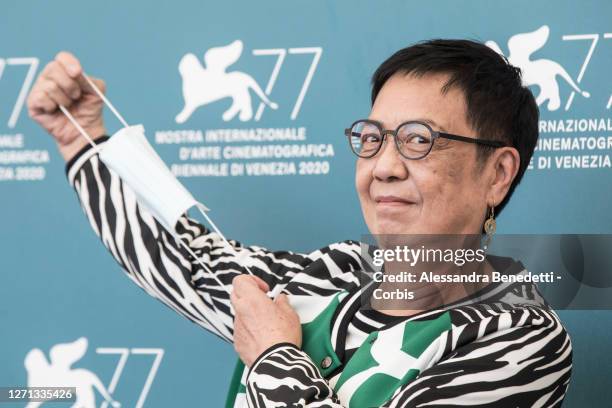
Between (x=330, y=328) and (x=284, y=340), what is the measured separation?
9cm

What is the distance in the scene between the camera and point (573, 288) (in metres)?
1.48

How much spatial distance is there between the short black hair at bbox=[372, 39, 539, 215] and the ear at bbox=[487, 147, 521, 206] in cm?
1

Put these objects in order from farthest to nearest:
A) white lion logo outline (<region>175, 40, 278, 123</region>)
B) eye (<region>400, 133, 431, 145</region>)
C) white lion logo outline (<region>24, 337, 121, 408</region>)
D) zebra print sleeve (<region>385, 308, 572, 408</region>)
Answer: white lion logo outline (<region>24, 337, 121, 408</region>)
white lion logo outline (<region>175, 40, 278, 123</region>)
eye (<region>400, 133, 431, 145</region>)
zebra print sleeve (<region>385, 308, 572, 408</region>)

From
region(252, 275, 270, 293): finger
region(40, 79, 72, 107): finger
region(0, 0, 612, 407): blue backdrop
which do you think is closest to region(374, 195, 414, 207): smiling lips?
region(252, 275, 270, 293): finger

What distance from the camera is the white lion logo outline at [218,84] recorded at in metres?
1.70

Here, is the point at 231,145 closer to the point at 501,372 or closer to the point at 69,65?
the point at 69,65

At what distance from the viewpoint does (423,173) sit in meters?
1.16

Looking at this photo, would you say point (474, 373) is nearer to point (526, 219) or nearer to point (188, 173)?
point (526, 219)

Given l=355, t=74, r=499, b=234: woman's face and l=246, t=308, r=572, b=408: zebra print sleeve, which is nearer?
l=246, t=308, r=572, b=408: zebra print sleeve

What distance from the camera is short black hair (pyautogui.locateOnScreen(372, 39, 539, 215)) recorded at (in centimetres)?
120

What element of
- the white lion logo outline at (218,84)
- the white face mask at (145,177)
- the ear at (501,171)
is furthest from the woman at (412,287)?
the white lion logo outline at (218,84)

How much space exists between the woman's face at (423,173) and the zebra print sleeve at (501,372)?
0.18 m

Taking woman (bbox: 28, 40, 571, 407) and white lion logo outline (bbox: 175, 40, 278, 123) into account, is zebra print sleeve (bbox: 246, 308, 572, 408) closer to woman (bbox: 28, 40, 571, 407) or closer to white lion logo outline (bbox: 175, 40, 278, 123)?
woman (bbox: 28, 40, 571, 407)

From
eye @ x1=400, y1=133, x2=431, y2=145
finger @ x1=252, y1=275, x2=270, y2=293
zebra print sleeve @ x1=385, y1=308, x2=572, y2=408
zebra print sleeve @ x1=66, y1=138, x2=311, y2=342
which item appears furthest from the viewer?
zebra print sleeve @ x1=66, y1=138, x2=311, y2=342
